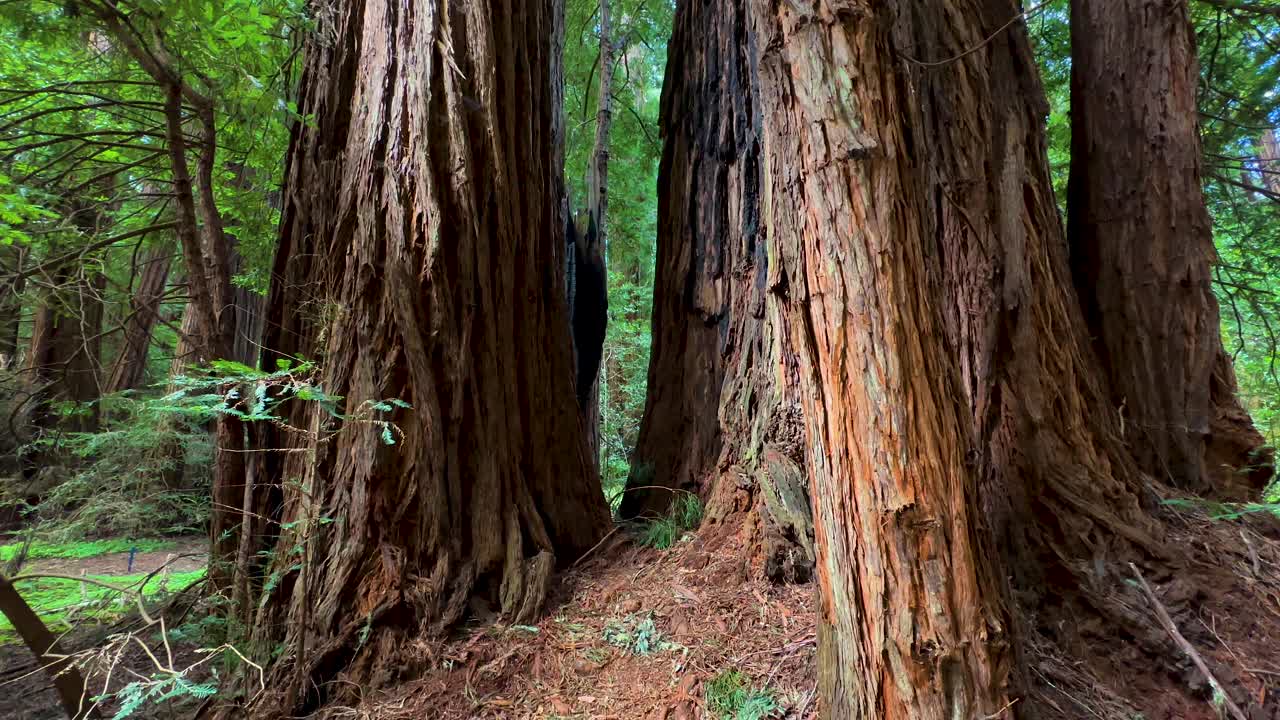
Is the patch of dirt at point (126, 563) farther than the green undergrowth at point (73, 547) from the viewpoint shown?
Yes

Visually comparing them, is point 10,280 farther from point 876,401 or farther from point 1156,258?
point 1156,258

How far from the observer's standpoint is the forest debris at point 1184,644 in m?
1.91

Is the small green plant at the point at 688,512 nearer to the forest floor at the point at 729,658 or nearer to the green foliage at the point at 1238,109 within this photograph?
the forest floor at the point at 729,658

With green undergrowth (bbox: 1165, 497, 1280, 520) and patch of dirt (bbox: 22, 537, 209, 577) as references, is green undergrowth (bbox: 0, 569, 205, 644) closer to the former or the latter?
patch of dirt (bbox: 22, 537, 209, 577)

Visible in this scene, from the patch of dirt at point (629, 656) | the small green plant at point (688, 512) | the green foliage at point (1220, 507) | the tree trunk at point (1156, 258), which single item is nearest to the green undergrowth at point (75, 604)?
the patch of dirt at point (629, 656)

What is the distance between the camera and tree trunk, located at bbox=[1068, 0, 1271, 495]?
10.1 feet

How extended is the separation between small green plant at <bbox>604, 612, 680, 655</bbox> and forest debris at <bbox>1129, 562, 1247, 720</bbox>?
1834 millimetres

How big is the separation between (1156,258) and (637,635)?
11.1 ft

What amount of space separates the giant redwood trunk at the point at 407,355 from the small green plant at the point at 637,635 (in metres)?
0.41

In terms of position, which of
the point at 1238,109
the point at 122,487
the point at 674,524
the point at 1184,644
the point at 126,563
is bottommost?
the point at 126,563

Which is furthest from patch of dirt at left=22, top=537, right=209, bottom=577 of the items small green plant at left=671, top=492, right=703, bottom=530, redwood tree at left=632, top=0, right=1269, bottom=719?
redwood tree at left=632, top=0, right=1269, bottom=719

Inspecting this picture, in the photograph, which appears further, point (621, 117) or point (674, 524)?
point (621, 117)

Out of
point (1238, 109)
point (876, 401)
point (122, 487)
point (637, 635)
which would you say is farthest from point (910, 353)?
point (1238, 109)

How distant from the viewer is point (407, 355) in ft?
9.43
